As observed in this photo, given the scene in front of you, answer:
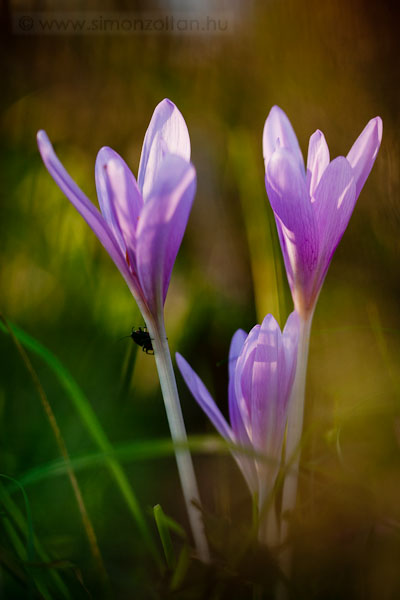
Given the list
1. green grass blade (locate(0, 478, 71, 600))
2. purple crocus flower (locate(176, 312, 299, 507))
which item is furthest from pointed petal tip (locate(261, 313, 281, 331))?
green grass blade (locate(0, 478, 71, 600))

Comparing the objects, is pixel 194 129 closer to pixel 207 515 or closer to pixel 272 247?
pixel 272 247

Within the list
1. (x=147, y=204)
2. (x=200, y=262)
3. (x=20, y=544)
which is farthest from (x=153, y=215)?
(x=200, y=262)

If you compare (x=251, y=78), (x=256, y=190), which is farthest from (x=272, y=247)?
(x=251, y=78)

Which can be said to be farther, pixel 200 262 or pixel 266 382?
pixel 200 262

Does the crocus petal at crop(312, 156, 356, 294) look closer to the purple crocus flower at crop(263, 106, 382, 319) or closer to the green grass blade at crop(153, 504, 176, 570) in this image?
the purple crocus flower at crop(263, 106, 382, 319)

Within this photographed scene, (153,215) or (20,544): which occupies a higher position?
(153,215)

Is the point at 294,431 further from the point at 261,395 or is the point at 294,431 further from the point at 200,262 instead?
the point at 200,262
